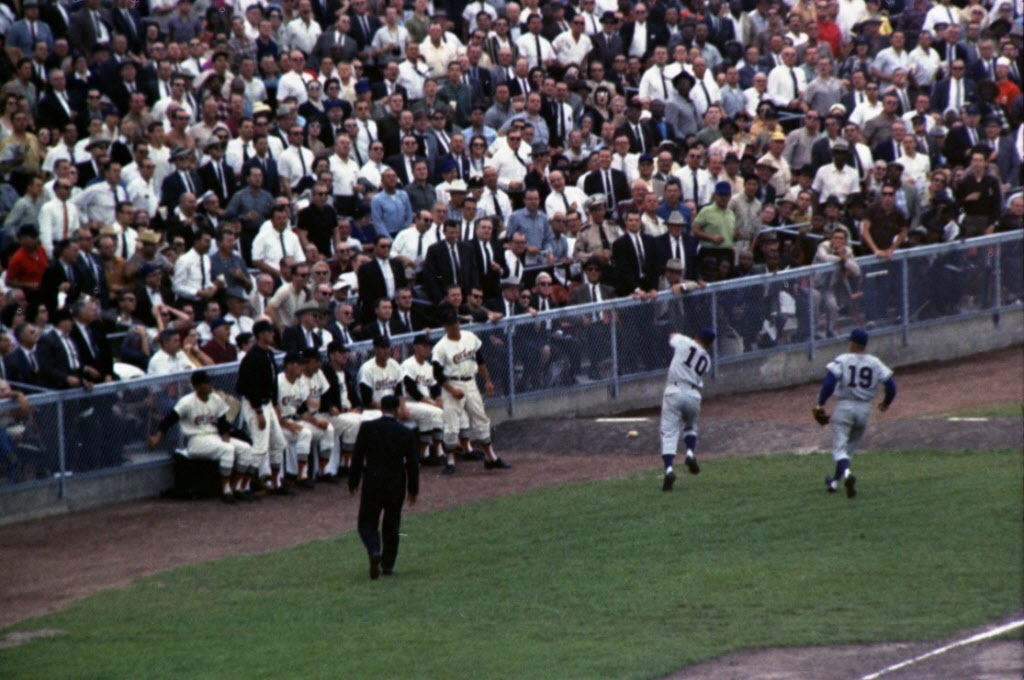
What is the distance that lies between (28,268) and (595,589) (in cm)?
890

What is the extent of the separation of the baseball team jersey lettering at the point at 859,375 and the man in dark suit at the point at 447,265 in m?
6.08

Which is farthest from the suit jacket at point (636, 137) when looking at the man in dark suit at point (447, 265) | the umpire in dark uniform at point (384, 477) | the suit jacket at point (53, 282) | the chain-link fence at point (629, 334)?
the umpire in dark uniform at point (384, 477)

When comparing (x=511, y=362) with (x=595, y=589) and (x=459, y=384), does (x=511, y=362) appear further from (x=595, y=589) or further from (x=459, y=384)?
(x=595, y=589)

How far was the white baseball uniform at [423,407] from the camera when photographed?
20.4 meters

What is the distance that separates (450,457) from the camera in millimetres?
20172

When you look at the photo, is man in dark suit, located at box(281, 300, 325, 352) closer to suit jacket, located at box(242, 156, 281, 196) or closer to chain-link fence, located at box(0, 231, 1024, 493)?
chain-link fence, located at box(0, 231, 1024, 493)

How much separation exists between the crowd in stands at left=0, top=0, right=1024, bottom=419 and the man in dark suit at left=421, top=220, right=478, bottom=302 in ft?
0.11

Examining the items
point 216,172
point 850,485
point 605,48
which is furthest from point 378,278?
point 605,48

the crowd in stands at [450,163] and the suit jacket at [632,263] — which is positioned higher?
the crowd in stands at [450,163]

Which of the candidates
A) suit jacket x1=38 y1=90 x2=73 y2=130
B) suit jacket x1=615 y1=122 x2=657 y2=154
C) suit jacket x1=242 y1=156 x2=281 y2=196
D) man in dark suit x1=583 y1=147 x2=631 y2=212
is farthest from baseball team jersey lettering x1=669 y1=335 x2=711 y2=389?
suit jacket x1=38 y1=90 x2=73 y2=130

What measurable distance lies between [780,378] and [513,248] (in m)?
4.73

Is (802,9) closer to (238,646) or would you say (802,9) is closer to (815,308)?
(815,308)

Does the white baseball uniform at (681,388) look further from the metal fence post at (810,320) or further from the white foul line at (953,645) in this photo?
the metal fence post at (810,320)

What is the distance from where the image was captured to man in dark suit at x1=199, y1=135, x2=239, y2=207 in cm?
2219
